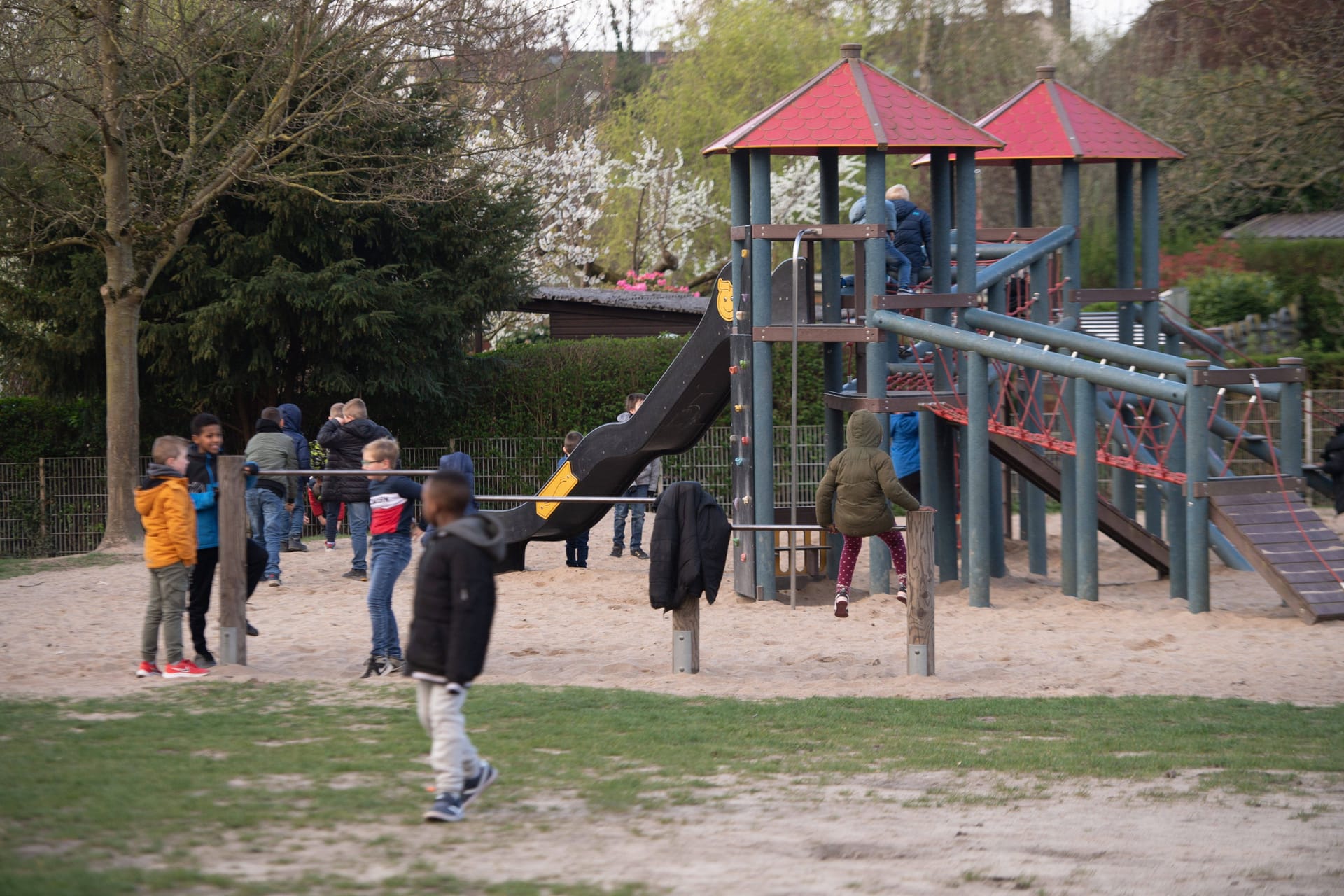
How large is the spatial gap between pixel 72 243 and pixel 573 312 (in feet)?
28.0

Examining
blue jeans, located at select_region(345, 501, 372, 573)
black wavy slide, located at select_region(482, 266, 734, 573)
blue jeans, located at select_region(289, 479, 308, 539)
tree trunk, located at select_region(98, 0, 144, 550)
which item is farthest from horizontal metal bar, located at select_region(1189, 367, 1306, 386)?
tree trunk, located at select_region(98, 0, 144, 550)

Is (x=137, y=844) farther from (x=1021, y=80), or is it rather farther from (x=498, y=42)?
(x=1021, y=80)

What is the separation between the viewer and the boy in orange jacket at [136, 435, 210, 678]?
7.79 metres

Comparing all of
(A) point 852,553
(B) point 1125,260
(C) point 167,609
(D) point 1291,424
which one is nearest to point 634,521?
(A) point 852,553

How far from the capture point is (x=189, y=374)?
18.8m

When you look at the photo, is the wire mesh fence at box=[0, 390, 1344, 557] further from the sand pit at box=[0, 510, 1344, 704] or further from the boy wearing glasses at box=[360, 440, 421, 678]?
the boy wearing glasses at box=[360, 440, 421, 678]

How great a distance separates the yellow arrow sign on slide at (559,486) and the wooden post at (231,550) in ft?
14.8

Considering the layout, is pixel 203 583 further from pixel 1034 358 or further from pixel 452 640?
pixel 1034 358

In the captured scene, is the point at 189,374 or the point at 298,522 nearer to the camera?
the point at 298,522

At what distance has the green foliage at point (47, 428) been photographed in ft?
62.0

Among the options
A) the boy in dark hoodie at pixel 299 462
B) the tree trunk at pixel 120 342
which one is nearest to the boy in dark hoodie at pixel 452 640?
the boy in dark hoodie at pixel 299 462

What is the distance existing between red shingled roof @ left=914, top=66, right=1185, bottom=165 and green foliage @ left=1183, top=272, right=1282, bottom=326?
10.7m

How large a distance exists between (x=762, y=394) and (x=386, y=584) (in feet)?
14.7

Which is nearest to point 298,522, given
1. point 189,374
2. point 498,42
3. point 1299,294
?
point 189,374
